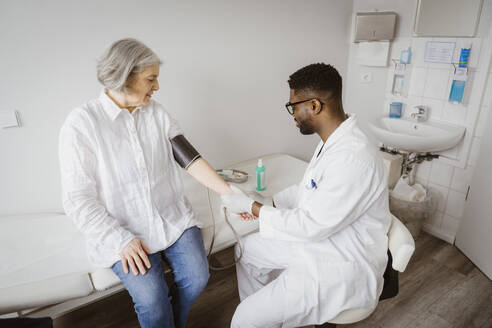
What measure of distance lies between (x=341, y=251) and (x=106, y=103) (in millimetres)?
995

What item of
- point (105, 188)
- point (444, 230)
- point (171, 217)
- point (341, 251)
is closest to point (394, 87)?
point (444, 230)

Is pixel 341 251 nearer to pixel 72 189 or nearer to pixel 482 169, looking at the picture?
pixel 72 189

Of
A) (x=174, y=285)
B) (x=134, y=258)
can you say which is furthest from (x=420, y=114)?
(x=134, y=258)

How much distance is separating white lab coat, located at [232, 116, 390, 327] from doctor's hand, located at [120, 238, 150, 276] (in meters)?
0.38

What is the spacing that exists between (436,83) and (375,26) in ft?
1.88

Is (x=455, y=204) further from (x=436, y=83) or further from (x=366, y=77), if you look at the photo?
(x=366, y=77)

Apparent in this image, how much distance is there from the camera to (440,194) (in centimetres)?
222

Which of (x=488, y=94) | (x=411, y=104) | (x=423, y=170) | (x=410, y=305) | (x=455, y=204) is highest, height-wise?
(x=488, y=94)

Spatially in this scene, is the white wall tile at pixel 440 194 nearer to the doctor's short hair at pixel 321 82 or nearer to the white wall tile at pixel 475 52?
the white wall tile at pixel 475 52

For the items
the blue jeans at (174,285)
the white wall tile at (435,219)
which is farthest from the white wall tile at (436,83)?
the blue jeans at (174,285)

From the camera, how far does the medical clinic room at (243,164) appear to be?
3.63 ft

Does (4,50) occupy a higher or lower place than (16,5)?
lower

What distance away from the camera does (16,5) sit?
52.5 inches

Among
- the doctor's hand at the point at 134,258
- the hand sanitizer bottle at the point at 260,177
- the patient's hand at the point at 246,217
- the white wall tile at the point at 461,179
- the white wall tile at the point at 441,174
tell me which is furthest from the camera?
the white wall tile at the point at 441,174
